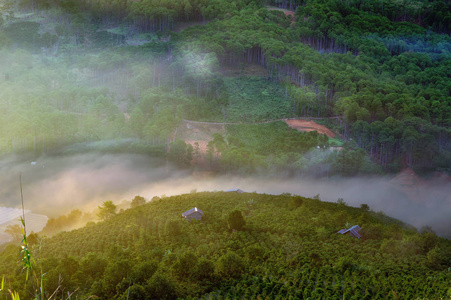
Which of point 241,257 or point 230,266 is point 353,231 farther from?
point 230,266

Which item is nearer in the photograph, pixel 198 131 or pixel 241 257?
pixel 241 257

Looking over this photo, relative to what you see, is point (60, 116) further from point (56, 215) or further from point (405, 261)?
point (405, 261)

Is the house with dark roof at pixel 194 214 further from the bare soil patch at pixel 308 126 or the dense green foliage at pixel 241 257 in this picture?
the bare soil patch at pixel 308 126

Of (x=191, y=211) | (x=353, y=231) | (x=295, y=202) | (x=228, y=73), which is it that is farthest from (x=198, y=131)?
(x=353, y=231)

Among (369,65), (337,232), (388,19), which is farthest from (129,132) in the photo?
(388,19)

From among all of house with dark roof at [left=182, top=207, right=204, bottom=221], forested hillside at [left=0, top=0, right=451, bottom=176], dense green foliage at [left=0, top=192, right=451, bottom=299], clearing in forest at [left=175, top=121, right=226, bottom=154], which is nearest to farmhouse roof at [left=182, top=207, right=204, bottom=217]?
house with dark roof at [left=182, top=207, right=204, bottom=221]
